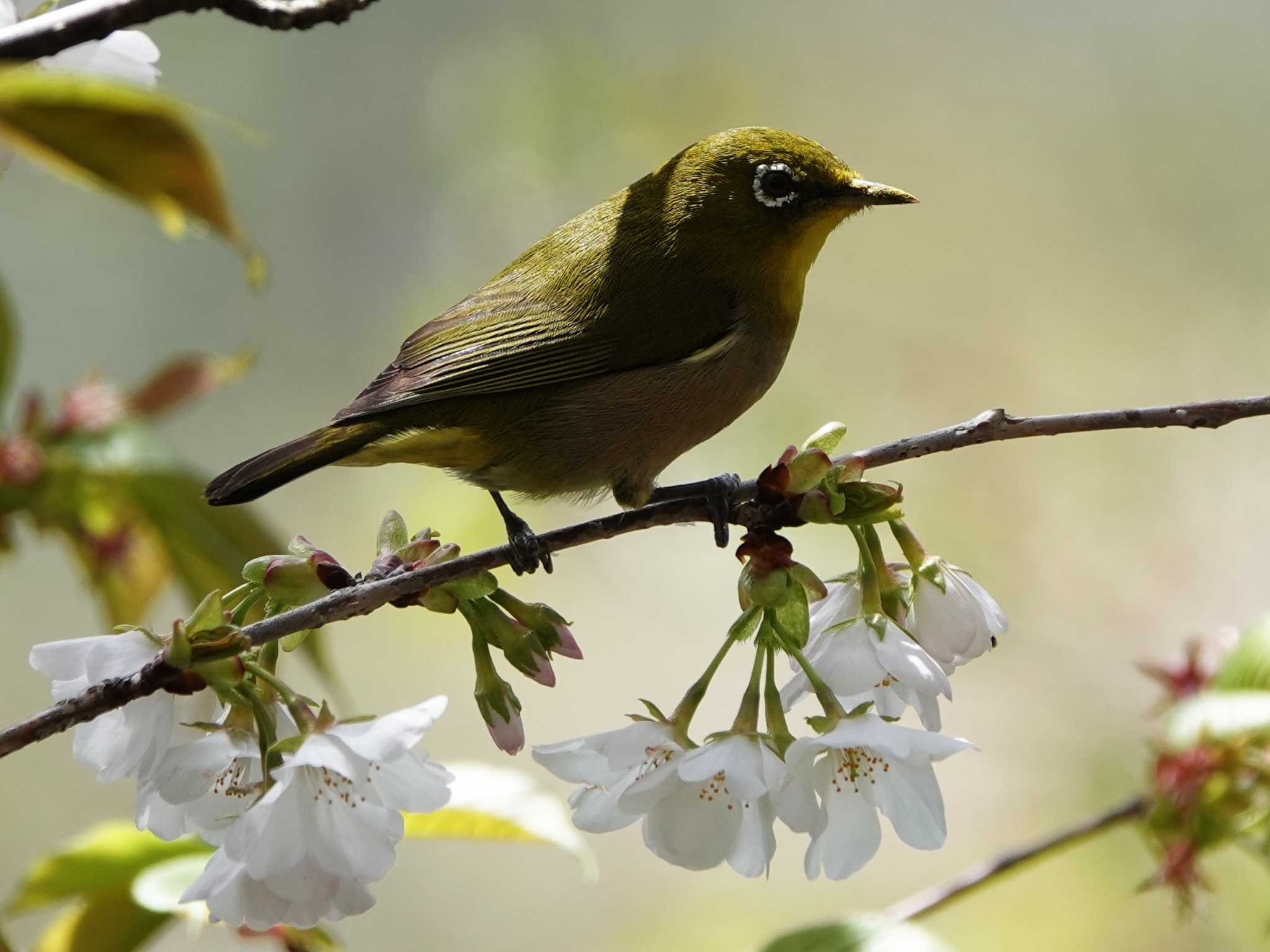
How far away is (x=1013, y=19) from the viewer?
18.2 feet

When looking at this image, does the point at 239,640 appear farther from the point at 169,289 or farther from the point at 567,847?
the point at 169,289

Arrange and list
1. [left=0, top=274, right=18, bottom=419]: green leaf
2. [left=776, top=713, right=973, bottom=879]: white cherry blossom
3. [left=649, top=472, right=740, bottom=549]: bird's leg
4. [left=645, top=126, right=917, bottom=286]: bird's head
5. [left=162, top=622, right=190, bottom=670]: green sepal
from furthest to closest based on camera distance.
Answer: [left=645, top=126, right=917, bottom=286]: bird's head → [left=0, top=274, right=18, bottom=419]: green leaf → [left=649, top=472, right=740, bottom=549]: bird's leg → [left=776, top=713, right=973, bottom=879]: white cherry blossom → [left=162, top=622, right=190, bottom=670]: green sepal

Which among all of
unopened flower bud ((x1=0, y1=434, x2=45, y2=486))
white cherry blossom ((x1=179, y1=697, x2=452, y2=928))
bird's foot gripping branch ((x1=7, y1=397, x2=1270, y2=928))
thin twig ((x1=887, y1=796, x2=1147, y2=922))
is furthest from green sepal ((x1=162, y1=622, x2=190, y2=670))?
unopened flower bud ((x1=0, y1=434, x2=45, y2=486))

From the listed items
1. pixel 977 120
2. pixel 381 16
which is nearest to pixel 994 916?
pixel 977 120

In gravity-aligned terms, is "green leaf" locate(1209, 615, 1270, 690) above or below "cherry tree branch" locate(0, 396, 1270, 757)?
below

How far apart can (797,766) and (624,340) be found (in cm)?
123

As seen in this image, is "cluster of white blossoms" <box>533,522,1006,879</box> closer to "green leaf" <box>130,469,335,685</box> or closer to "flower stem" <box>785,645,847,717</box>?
"flower stem" <box>785,645,847,717</box>

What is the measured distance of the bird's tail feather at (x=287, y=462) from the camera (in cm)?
173

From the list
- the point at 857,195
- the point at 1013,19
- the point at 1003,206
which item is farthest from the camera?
the point at 1013,19

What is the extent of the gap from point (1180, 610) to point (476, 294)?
3.24 m

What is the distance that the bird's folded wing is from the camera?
215 cm

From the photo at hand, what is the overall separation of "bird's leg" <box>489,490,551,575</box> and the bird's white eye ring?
765 millimetres

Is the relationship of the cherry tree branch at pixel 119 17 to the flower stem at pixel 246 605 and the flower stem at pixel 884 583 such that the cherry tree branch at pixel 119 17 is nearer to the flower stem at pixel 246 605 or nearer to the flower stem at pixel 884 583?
the flower stem at pixel 246 605

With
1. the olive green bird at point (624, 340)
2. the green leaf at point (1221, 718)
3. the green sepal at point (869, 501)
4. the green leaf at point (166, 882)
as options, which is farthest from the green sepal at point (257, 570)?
the green leaf at point (1221, 718)
